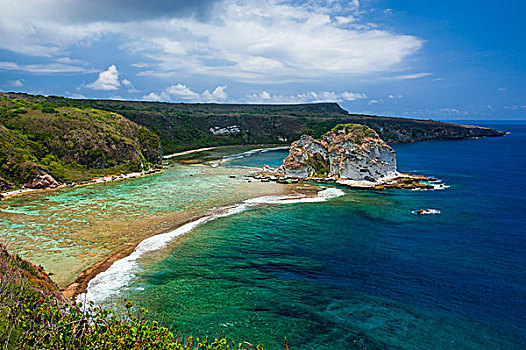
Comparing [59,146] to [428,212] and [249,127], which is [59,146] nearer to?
[428,212]

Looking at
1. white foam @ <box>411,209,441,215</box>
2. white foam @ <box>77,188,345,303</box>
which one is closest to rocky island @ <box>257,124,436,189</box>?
white foam @ <box>411,209,441,215</box>

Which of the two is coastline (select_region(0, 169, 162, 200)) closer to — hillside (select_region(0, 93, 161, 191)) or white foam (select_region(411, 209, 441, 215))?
hillside (select_region(0, 93, 161, 191))

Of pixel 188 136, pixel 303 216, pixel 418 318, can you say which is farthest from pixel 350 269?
pixel 188 136

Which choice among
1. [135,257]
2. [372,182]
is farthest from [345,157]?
[135,257]

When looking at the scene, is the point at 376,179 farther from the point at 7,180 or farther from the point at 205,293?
the point at 7,180

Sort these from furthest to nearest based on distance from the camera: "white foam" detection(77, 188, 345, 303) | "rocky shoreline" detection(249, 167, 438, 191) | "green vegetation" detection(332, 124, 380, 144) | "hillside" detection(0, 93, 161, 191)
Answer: "green vegetation" detection(332, 124, 380, 144), "rocky shoreline" detection(249, 167, 438, 191), "hillside" detection(0, 93, 161, 191), "white foam" detection(77, 188, 345, 303)

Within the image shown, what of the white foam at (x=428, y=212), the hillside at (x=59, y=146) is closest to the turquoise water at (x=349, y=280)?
the white foam at (x=428, y=212)
